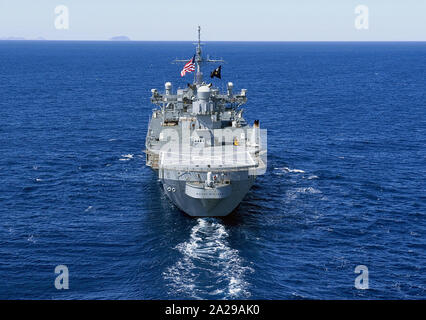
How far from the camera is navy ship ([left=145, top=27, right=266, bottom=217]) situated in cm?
5066

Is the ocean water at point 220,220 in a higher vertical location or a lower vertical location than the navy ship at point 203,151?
lower

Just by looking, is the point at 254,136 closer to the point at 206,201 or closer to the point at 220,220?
the point at 220,220

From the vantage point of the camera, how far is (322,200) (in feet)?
196

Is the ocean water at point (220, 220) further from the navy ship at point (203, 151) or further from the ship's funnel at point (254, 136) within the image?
the ship's funnel at point (254, 136)

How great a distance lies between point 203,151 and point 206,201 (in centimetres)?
1075

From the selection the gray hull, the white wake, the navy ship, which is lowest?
the white wake

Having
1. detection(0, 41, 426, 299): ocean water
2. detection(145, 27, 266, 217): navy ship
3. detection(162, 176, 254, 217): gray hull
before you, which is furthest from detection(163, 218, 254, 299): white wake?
detection(145, 27, 266, 217): navy ship

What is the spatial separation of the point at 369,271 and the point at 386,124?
221ft

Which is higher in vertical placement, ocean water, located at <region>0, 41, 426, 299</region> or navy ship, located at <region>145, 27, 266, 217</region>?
navy ship, located at <region>145, 27, 266, 217</region>

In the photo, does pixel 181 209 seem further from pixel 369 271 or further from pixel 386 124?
pixel 386 124

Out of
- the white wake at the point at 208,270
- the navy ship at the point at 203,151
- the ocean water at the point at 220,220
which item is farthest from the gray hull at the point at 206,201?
the white wake at the point at 208,270

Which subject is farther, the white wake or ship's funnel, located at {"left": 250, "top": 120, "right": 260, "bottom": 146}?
ship's funnel, located at {"left": 250, "top": 120, "right": 260, "bottom": 146}

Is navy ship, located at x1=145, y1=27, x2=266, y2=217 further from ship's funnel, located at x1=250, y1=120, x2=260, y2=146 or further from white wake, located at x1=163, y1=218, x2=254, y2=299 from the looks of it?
white wake, located at x1=163, y1=218, x2=254, y2=299

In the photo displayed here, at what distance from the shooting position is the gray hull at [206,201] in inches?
2003
